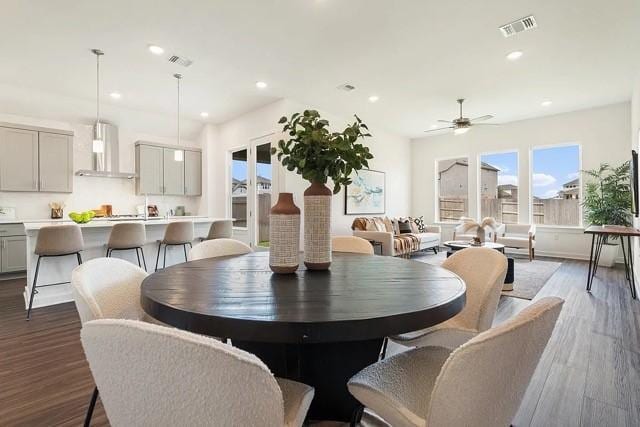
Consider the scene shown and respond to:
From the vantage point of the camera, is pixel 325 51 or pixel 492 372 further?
pixel 325 51

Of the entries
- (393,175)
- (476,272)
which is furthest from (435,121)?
(476,272)

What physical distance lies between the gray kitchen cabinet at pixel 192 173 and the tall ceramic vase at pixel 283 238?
6.06 m

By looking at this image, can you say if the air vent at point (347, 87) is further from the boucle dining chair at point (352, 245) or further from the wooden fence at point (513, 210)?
the wooden fence at point (513, 210)

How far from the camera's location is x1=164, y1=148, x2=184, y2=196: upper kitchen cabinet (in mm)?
6625

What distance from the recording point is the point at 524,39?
350 cm

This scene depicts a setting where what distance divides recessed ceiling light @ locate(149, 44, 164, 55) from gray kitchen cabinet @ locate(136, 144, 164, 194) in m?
3.02

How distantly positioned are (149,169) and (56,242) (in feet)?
11.4

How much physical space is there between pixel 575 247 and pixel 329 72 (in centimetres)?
578

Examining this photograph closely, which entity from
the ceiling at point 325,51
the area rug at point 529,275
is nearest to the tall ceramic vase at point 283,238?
the ceiling at point 325,51

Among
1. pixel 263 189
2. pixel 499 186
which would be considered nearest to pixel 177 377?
pixel 263 189

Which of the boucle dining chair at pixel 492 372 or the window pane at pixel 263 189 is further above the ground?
the window pane at pixel 263 189

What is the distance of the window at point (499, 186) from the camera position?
7117mm

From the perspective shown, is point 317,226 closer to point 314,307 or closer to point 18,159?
point 314,307

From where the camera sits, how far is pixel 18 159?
509cm
